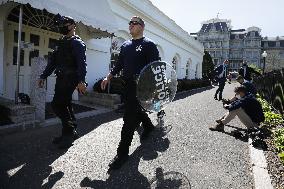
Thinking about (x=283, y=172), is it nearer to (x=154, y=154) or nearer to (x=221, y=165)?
(x=221, y=165)

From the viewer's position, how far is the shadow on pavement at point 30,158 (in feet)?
11.2

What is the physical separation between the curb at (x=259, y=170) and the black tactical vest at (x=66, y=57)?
3.08 meters

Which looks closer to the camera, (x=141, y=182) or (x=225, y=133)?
(x=141, y=182)

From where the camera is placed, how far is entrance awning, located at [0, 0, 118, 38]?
7.21 m

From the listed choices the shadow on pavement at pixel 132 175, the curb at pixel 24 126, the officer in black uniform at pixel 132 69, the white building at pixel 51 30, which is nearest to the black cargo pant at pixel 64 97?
the officer in black uniform at pixel 132 69

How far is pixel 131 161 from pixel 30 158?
144cm

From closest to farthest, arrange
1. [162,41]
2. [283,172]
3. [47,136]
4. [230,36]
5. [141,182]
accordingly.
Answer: [141,182] → [283,172] → [47,136] → [162,41] → [230,36]

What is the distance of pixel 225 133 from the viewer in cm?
642

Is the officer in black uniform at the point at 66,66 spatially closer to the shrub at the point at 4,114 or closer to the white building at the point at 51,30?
the shrub at the point at 4,114

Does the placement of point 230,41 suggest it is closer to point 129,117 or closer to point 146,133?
point 146,133

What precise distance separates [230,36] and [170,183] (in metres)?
93.2

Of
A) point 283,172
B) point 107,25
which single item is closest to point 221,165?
point 283,172

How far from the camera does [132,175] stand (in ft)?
12.2

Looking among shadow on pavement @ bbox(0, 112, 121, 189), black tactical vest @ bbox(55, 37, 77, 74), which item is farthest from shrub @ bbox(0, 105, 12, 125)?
black tactical vest @ bbox(55, 37, 77, 74)
